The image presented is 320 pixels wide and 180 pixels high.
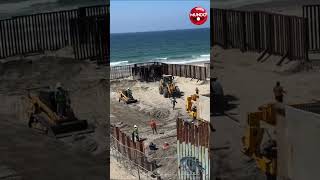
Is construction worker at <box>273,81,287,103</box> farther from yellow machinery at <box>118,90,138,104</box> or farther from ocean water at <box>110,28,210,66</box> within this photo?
ocean water at <box>110,28,210,66</box>

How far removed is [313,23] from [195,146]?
285 centimetres

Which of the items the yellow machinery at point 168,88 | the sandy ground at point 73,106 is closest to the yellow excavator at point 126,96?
the yellow machinery at point 168,88

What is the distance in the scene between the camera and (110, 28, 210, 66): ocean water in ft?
101

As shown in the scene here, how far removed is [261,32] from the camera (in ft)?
14.5

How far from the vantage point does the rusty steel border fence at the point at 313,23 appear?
425 centimetres

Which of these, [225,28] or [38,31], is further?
[225,28]

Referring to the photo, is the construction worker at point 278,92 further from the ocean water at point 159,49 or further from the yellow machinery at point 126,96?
the ocean water at point 159,49

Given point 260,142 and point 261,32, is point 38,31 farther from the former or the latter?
point 260,142

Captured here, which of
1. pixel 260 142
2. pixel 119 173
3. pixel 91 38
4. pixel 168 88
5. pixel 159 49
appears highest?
pixel 159 49

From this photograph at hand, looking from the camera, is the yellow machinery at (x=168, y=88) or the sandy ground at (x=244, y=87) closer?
the sandy ground at (x=244, y=87)

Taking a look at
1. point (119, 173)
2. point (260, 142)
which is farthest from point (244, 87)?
point (119, 173)

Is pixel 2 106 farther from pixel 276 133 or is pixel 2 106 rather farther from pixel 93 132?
pixel 276 133

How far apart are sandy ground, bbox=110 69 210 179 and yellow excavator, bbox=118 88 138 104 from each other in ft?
0.54

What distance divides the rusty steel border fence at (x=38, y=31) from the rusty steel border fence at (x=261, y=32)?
3.47 feet
